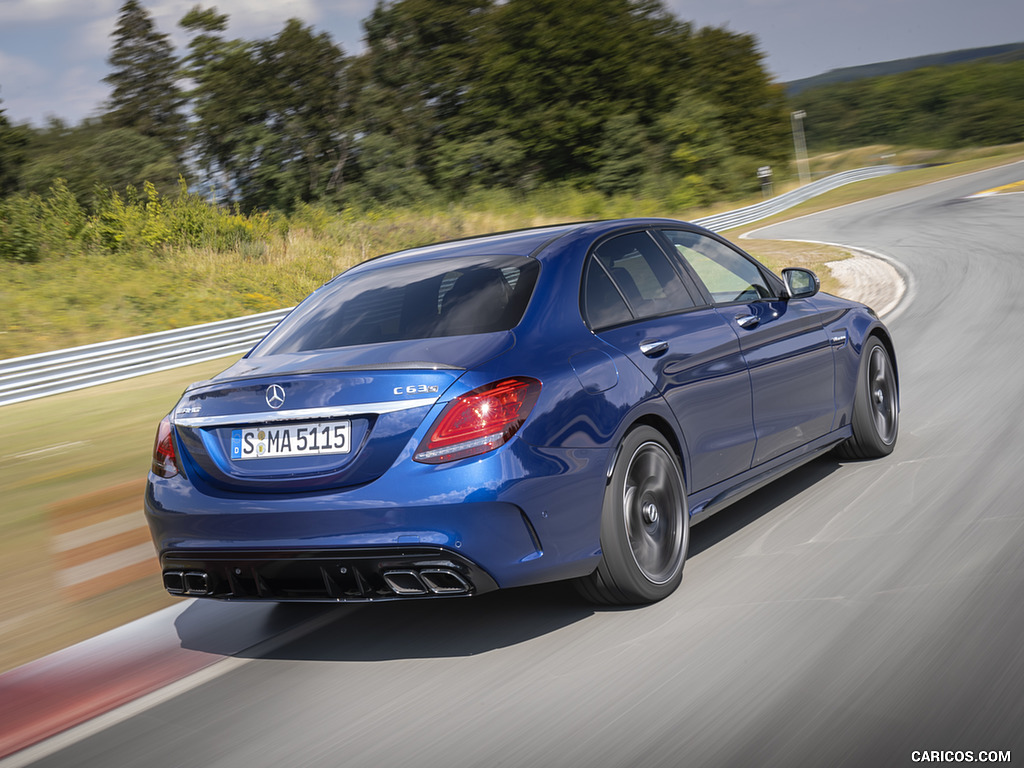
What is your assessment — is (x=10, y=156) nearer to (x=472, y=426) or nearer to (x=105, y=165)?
(x=105, y=165)

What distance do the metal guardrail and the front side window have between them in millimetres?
12121

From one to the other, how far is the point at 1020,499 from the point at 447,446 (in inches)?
121

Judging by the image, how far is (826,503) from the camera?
559 cm

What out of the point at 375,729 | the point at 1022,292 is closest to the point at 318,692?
the point at 375,729

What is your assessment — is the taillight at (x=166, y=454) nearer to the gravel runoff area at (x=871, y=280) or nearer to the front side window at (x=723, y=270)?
the front side window at (x=723, y=270)

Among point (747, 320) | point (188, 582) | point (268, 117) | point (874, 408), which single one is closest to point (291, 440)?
point (188, 582)

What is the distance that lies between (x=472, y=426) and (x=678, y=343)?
1303 mm

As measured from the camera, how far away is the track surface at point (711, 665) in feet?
10.2

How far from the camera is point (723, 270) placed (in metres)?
5.45

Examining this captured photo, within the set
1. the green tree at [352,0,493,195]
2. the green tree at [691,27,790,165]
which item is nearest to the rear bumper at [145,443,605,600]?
the green tree at [352,0,493,195]

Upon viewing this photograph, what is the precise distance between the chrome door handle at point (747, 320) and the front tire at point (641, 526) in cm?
95

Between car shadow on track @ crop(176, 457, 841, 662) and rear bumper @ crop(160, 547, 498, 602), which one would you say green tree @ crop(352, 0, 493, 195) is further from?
rear bumper @ crop(160, 547, 498, 602)

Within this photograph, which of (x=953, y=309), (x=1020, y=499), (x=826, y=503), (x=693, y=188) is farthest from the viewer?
(x=693, y=188)

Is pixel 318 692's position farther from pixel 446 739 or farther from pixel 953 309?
pixel 953 309
